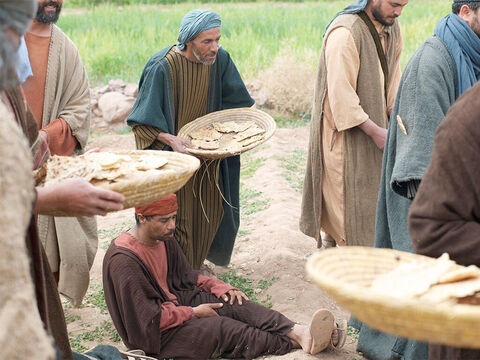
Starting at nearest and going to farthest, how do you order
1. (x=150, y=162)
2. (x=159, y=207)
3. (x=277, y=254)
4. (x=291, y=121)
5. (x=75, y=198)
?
(x=75, y=198) < (x=150, y=162) < (x=159, y=207) < (x=277, y=254) < (x=291, y=121)

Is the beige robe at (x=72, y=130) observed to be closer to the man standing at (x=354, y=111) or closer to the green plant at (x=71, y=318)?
the green plant at (x=71, y=318)

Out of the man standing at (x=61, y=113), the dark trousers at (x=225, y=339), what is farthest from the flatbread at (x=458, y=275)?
the man standing at (x=61, y=113)

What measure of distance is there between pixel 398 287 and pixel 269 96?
983 centimetres

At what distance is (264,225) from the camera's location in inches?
263

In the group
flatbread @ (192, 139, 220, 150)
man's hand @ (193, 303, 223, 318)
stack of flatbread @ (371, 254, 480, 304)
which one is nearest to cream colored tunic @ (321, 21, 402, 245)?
flatbread @ (192, 139, 220, 150)

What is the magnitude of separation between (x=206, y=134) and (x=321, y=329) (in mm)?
1547

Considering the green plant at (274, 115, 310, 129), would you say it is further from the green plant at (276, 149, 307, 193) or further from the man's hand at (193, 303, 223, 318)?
the man's hand at (193, 303, 223, 318)

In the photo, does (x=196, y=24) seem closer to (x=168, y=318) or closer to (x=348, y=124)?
(x=348, y=124)

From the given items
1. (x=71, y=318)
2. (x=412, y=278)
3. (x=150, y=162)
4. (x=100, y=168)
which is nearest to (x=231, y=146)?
(x=71, y=318)

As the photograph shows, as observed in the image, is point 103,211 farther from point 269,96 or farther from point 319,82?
point 269,96

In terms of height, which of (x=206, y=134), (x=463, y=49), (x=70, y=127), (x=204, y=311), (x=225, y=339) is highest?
(x=463, y=49)

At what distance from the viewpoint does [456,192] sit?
2.30m

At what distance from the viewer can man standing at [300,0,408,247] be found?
4.67 metres

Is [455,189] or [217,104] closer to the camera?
[455,189]
